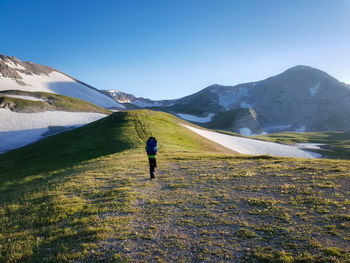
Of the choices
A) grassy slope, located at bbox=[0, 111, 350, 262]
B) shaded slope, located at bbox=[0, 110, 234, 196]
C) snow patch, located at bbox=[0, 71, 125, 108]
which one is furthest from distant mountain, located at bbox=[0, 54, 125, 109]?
grassy slope, located at bbox=[0, 111, 350, 262]

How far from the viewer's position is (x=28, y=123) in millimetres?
82500

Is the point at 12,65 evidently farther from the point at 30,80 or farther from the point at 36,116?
the point at 36,116

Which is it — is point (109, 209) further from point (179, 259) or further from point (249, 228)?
point (249, 228)

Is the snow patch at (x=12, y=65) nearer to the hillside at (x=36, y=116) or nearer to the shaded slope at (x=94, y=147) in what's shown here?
the hillside at (x=36, y=116)

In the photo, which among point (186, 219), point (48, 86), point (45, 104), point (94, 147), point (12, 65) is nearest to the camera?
point (186, 219)

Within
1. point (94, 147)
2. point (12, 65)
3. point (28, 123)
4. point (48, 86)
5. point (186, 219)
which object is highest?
point (12, 65)

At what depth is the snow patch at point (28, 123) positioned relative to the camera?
234 feet

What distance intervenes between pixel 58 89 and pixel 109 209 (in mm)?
202962

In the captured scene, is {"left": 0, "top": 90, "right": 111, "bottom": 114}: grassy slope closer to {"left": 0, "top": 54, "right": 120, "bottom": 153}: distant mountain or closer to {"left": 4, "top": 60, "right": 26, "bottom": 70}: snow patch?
{"left": 0, "top": 54, "right": 120, "bottom": 153}: distant mountain

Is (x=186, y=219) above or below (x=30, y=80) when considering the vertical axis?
below

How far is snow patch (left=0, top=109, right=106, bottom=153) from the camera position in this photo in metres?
71.3

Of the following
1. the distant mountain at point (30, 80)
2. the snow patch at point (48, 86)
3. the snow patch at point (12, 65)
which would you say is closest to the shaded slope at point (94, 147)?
the distant mountain at point (30, 80)

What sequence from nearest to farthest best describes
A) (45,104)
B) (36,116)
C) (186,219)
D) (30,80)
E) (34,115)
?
(186,219), (36,116), (34,115), (45,104), (30,80)

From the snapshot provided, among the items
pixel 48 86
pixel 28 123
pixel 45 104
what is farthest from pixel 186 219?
pixel 48 86
